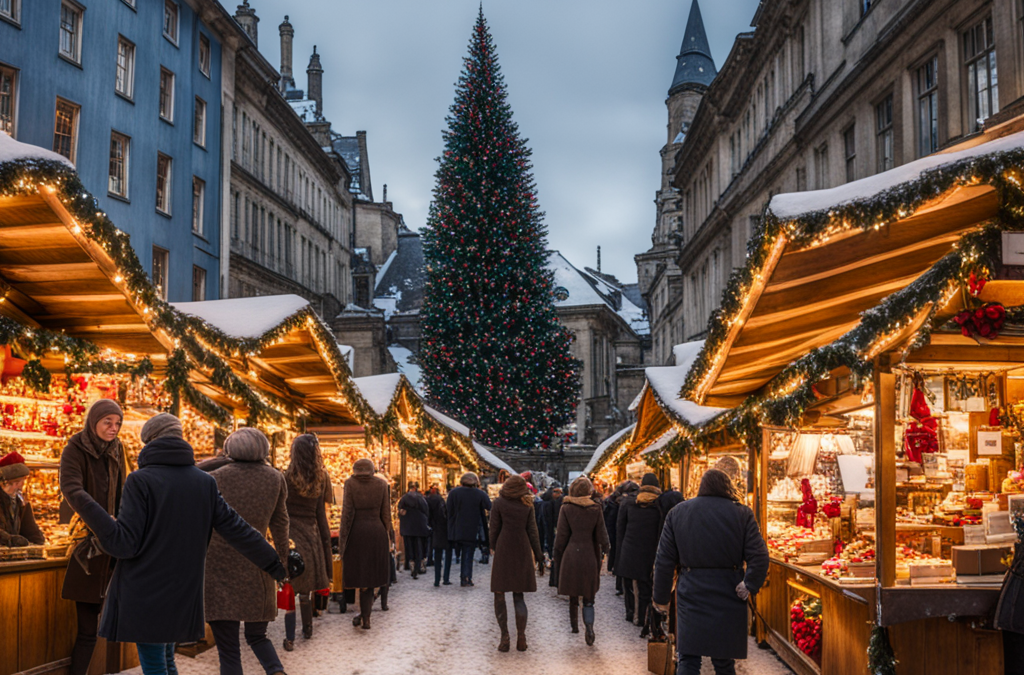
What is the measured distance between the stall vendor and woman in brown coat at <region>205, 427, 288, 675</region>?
5.90 feet

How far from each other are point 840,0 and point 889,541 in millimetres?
20866

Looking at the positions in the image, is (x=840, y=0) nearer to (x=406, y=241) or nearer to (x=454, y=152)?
(x=454, y=152)

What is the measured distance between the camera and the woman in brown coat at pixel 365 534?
11.4m

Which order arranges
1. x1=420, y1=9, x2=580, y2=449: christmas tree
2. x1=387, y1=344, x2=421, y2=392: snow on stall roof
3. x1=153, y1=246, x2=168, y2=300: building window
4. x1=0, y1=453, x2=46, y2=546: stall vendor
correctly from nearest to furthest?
x1=0, y1=453, x2=46, y2=546: stall vendor < x1=153, y1=246, x2=168, y2=300: building window < x1=420, y1=9, x2=580, y2=449: christmas tree < x1=387, y1=344, x2=421, y2=392: snow on stall roof

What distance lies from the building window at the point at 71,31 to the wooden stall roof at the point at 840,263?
22499mm

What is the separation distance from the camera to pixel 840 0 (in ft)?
81.2

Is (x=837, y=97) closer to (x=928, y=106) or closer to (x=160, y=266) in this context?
(x=928, y=106)

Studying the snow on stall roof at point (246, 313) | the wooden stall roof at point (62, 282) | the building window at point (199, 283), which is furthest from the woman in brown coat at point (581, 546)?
the building window at point (199, 283)

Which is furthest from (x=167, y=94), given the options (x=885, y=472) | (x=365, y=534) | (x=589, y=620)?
(x=885, y=472)

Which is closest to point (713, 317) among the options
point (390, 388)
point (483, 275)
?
point (390, 388)

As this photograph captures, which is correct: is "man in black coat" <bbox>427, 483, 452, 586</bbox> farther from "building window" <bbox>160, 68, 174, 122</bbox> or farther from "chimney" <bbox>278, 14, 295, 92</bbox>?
"chimney" <bbox>278, 14, 295, 92</bbox>

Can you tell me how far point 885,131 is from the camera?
2205 centimetres

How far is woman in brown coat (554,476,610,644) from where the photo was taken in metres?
10.9

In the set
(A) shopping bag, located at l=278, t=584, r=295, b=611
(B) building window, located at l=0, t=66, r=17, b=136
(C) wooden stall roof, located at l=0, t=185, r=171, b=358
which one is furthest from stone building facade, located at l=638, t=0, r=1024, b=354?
(B) building window, located at l=0, t=66, r=17, b=136
